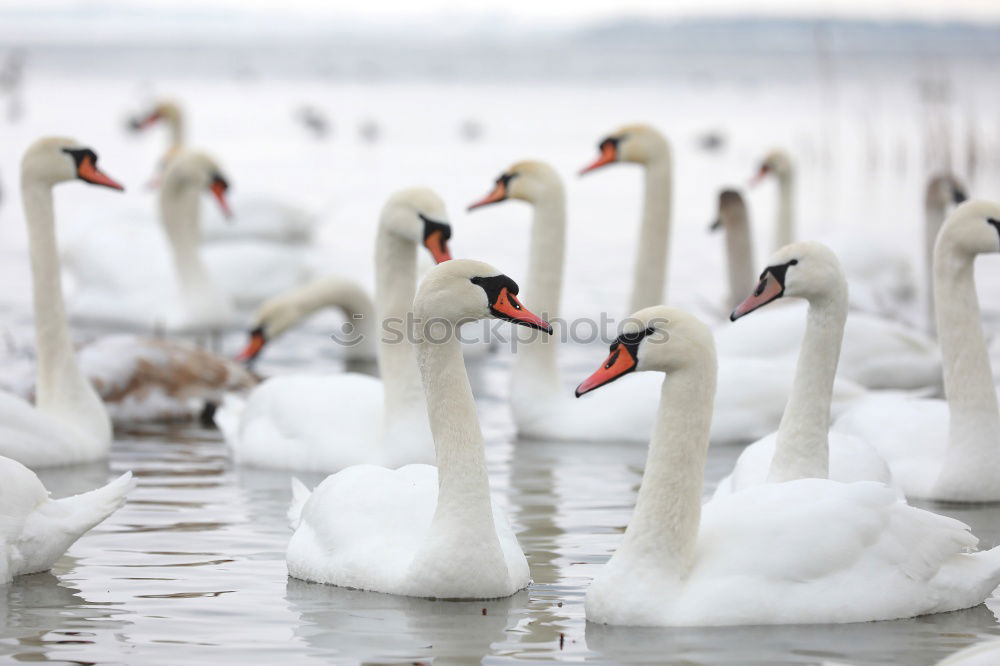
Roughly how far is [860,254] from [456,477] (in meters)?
9.59

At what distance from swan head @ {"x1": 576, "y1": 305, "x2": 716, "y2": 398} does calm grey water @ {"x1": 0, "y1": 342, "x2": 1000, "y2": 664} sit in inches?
35.4

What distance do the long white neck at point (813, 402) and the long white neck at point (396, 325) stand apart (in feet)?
7.37

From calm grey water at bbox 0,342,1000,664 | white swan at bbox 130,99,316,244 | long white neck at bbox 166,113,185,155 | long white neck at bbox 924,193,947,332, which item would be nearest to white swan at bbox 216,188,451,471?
calm grey water at bbox 0,342,1000,664

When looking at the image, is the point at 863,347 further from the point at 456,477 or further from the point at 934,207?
the point at 456,477

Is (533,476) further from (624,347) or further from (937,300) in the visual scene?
(624,347)

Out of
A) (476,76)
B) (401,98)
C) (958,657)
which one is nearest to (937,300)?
(958,657)

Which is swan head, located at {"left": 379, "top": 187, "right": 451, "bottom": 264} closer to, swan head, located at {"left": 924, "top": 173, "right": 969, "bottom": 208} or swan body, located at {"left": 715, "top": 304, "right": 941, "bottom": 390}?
swan body, located at {"left": 715, "top": 304, "right": 941, "bottom": 390}

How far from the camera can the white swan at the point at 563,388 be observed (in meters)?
10.2

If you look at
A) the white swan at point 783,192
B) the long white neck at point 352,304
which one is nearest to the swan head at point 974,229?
the long white neck at point 352,304

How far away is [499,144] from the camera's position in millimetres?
33938

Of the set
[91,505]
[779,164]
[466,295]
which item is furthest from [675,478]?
[779,164]

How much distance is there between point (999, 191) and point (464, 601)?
56.9 ft

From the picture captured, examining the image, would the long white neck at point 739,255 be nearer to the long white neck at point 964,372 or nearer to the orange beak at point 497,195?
the orange beak at point 497,195

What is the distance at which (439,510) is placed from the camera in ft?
22.0
